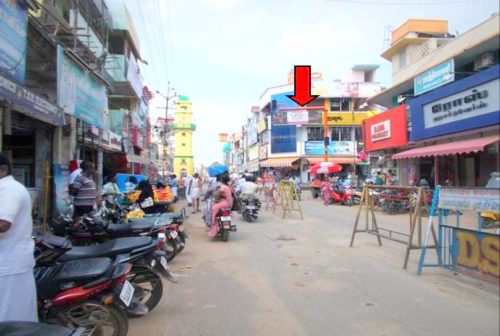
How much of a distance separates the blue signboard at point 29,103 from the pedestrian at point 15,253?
13.8 feet

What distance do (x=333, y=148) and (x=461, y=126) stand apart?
45.4m

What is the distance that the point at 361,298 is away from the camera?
5.32m

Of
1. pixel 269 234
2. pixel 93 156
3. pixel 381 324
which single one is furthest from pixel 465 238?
pixel 93 156

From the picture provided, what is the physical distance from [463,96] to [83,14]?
16.0m

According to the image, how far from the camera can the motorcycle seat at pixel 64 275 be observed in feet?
12.4

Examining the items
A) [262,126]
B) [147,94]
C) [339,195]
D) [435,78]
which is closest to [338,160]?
[262,126]

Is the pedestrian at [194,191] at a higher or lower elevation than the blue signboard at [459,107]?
lower

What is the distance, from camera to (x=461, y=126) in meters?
1.25

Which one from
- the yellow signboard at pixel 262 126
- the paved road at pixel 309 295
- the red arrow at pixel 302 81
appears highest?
the yellow signboard at pixel 262 126

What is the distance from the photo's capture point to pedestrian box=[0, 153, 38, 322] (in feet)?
10.3

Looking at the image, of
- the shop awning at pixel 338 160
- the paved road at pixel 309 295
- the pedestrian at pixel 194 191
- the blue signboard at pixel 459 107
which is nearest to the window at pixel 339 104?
the shop awning at pixel 338 160

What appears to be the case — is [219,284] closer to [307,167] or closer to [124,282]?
[124,282]

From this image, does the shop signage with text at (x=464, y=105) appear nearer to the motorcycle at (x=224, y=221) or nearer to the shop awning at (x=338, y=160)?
the motorcycle at (x=224, y=221)

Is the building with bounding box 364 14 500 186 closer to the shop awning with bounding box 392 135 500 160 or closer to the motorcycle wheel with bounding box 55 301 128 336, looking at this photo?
the shop awning with bounding box 392 135 500 160
